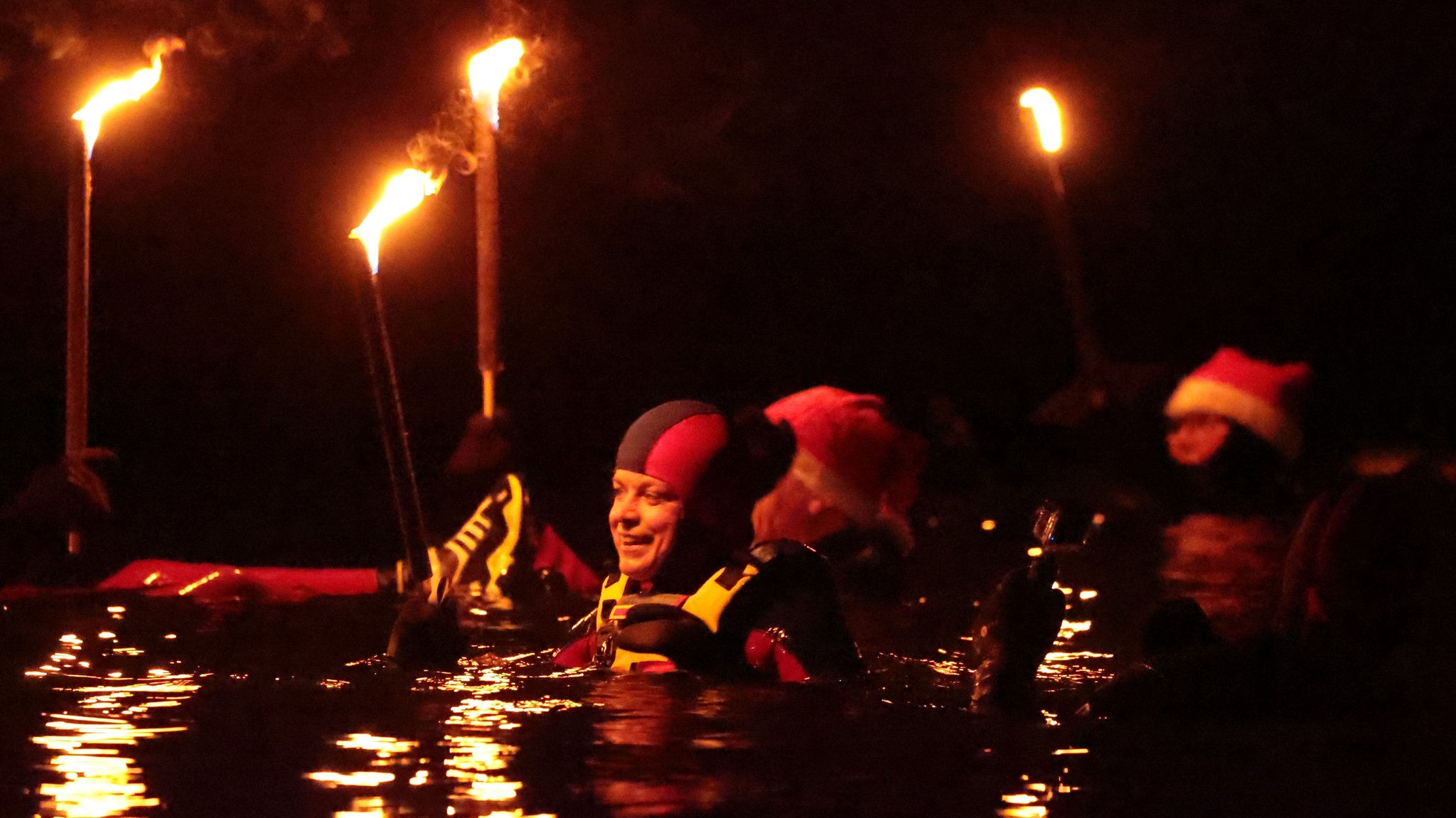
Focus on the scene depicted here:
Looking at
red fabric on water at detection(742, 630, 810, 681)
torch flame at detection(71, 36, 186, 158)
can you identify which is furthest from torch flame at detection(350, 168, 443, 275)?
torch flame at detection(71, 36, 186, 158)

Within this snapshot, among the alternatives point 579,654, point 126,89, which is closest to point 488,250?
point 126,89

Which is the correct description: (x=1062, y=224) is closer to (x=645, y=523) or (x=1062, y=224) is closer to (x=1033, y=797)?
(x=645, y=523)

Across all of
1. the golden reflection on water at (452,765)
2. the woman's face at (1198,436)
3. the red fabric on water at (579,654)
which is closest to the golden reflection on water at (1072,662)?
the woman's face at (1198,436)

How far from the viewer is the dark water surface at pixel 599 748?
17.8ft

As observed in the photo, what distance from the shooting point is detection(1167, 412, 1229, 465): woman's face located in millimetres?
11445

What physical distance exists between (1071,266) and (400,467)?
7554 mm

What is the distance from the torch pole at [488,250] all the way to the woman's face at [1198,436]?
12.8 ft

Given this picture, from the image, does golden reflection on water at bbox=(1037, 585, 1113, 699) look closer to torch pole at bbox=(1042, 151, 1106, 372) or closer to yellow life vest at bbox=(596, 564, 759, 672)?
yellow life vest at bbox=(596, 564, 759, 672)

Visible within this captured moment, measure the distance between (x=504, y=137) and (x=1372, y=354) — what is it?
11563 mm

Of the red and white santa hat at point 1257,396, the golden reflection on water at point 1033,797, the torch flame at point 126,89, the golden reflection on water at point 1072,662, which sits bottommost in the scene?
the golden reflection on water at point 1033,797

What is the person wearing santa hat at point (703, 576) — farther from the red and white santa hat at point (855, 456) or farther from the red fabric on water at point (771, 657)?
the red and white santa hat at point (855, 456)

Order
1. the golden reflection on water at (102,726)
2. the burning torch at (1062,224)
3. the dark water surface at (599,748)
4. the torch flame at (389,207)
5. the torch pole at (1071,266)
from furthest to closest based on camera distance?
the torch pole at (1071,266)
the burning torch at (1062,224)
the torch flame at (389,207)
the dark water surface at (599,748)
the golden reflection on water at (102,726)

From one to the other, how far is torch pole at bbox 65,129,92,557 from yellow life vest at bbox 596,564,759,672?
5.41 m

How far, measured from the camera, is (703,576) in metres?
7.91
